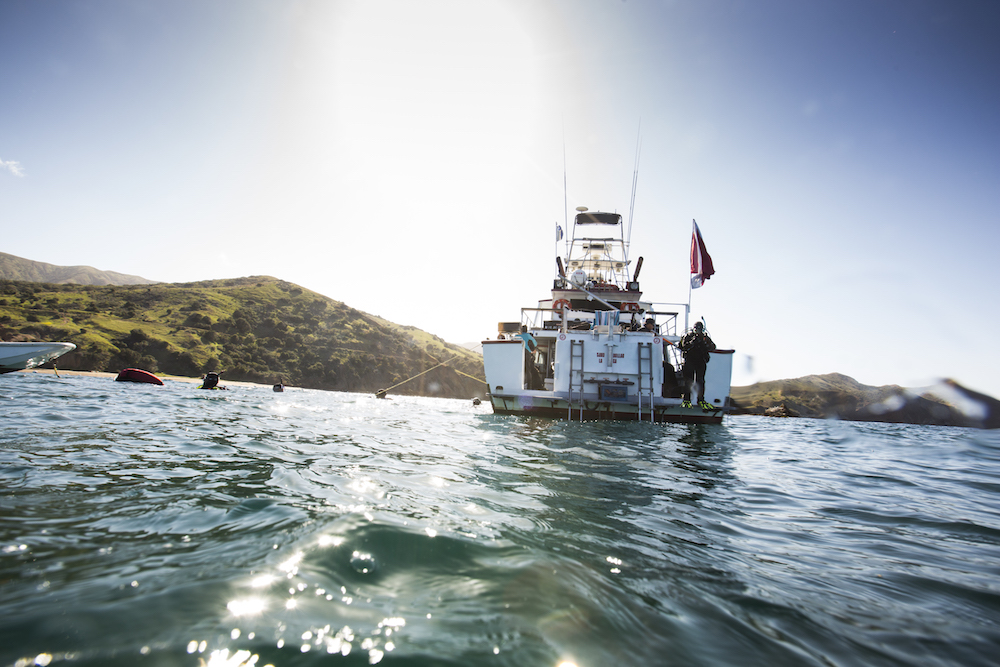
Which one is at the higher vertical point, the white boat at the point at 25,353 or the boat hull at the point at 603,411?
the white boat at the point at 25,353

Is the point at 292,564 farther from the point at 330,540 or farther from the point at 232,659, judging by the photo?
the point at 232,659

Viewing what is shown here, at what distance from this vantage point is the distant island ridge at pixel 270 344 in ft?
172

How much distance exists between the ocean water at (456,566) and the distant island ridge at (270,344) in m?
31.0

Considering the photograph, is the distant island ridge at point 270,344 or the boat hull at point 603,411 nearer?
the boat hull at point 603,411

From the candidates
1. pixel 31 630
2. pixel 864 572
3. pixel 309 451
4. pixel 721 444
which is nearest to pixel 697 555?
pixel 864 572

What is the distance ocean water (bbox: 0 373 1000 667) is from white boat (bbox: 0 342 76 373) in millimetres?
23252

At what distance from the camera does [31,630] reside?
1.58 meters

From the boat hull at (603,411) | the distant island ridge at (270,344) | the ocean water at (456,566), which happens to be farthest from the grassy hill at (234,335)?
the ocean water at (456,566)

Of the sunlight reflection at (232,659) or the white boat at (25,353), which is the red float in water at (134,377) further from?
the sunlight reflection at (232,659)

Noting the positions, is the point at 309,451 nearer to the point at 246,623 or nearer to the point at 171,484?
the point at 171,484

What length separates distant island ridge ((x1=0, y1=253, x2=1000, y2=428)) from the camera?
52.5 metres

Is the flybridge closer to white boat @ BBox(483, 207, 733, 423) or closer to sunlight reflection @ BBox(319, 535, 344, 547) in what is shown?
white boat @ BBox(483, 207, 733, 423)

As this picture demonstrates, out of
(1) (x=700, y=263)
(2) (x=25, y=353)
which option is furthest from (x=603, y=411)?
(2) (x=25, y=353)

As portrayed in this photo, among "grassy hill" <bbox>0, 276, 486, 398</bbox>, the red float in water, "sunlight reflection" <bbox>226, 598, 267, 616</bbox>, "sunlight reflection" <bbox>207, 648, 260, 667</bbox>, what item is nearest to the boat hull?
"sunlight reflection" <bbox>226, 598, 267, 616</bbox>
